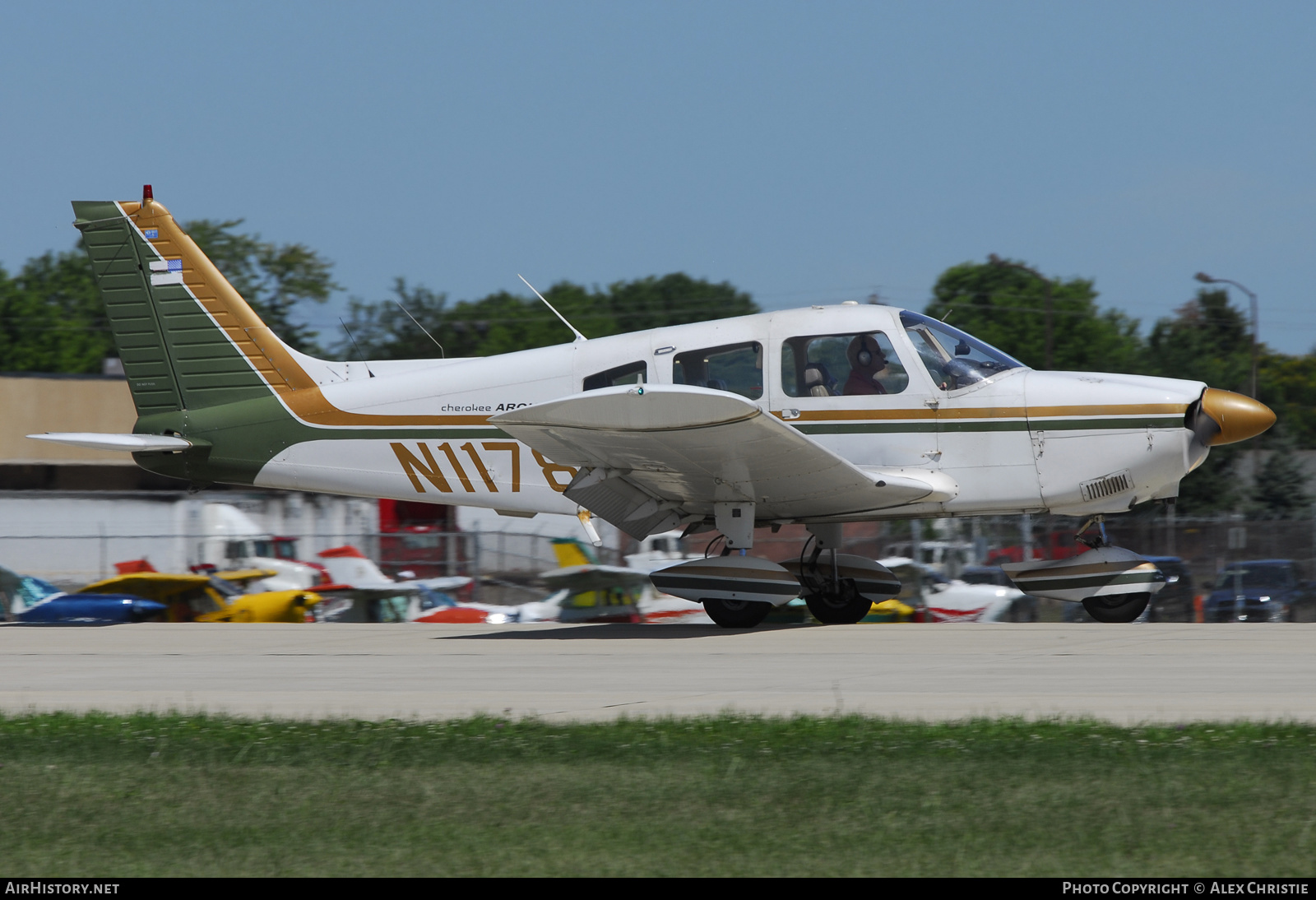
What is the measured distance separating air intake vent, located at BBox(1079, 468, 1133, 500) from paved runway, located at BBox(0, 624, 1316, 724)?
3.51ft

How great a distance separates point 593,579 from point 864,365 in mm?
5688

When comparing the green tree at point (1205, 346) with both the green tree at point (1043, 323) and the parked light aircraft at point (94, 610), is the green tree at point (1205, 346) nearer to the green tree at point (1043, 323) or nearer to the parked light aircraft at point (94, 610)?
the green tree at point (1043, 323)

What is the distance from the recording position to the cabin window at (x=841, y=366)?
10.8 meters

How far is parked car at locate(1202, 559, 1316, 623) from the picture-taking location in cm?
1455

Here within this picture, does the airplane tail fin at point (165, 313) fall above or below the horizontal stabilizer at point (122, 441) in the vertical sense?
above

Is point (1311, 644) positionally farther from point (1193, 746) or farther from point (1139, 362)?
point (1139, 362)

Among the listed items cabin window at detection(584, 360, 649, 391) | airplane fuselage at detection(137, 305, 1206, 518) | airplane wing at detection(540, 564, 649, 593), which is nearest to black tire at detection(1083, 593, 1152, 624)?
airplane fuselage at detection(137, 305, 1206, 518)

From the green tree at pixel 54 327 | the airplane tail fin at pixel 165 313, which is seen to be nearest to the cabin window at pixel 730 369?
the airplane tail fin at pixel 165 313

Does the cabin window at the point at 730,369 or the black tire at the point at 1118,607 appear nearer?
the black tire at the point at 1118,607

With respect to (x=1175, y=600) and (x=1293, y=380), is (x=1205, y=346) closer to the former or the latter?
(x=1293, y=380)

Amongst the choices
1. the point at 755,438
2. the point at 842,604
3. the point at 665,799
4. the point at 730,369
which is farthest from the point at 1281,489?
the point at 665,799

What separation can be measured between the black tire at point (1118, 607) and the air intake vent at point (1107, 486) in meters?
0.86

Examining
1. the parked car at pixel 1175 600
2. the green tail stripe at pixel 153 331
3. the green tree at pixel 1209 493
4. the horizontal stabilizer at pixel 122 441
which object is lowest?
the parked car at pixel 1175 600

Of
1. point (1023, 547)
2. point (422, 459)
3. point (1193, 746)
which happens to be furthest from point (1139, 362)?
point (1193, 746)
